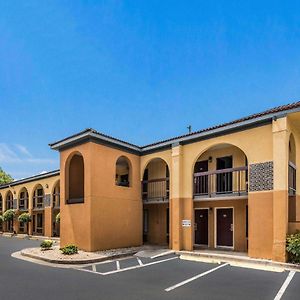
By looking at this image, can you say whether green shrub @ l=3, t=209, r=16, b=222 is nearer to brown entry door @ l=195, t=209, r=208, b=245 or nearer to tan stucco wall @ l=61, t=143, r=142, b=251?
tan stucco wall @ l=61, t=143, r=142, b=251

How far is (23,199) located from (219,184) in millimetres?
22383

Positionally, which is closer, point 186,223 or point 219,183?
point 186,223

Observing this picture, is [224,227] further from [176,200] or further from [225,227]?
[176,200]

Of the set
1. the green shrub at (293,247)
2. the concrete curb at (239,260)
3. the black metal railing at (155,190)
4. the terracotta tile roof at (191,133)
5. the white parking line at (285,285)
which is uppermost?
the terracotta tile roof at (191,133)

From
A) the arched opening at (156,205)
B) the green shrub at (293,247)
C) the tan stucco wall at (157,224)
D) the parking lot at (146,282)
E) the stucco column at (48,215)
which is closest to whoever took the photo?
the parking lot at (146,282)

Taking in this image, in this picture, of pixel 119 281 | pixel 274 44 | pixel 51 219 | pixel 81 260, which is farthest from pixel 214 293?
pixel 51 219

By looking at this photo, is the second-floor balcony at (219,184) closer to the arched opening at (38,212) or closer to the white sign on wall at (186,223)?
the white sign on wall at (186,223)

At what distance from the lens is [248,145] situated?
42.9 ft

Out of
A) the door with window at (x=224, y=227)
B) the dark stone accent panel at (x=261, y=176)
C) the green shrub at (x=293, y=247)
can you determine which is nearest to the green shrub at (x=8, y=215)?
the door with window at (x=224, y=227)

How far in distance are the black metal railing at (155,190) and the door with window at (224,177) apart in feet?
9.49

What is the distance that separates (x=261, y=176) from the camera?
40.8 feet

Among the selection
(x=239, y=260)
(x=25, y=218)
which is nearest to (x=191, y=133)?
(x=239, y=260)

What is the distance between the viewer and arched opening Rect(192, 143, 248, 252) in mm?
14805

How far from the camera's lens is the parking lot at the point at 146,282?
310 inches
